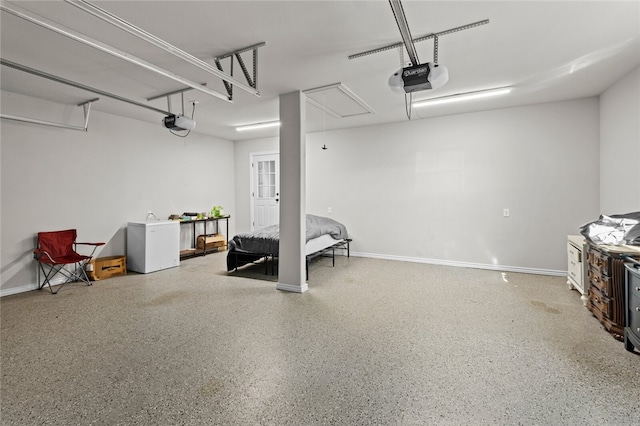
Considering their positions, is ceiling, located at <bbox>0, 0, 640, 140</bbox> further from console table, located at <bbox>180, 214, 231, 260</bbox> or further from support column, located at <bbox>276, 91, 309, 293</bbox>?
console table, located at <bbox>180, 214, 231, 260</bbox>

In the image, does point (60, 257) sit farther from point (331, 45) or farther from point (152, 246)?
point (331, 45)

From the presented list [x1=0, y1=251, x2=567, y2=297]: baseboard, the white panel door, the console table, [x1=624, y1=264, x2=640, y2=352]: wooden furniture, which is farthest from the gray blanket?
[x1=624, y1=264, x2=640, y2=352]: wooden furniture

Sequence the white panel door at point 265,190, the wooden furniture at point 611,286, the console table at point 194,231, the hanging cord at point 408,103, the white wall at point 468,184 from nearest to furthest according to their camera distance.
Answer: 1. the wooden furniture at point 611,286
2. the hanging cord at point 408,103
3. the white wall at point 468,184
4. the console table at point 194,231
5. the white panel door at point 265,190

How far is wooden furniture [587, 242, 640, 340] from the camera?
8.30 feet

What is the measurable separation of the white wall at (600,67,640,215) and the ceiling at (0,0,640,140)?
22cm

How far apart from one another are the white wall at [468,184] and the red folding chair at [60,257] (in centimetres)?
409

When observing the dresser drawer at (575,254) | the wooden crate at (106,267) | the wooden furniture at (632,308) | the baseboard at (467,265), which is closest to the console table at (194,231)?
the wooden crate at (106,267)

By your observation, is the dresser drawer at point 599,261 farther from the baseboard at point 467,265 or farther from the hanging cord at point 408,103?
the hanging cord at point 408,103

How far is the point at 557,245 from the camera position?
179 inches

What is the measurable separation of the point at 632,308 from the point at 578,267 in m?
1.34

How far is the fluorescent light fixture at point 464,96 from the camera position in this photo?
A: 3996 millimetres

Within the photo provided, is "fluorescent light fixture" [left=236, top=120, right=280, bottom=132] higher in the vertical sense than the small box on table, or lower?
higher

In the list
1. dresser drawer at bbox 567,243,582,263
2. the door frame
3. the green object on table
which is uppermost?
the door frame

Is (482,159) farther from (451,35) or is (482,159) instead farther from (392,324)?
(392,324)
